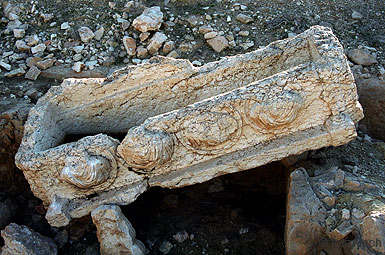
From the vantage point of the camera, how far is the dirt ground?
12.0 ft

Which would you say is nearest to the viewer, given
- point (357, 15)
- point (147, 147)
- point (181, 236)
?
point (147, 147)

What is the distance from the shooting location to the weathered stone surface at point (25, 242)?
343cm

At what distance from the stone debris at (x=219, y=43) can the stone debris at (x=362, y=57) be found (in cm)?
136

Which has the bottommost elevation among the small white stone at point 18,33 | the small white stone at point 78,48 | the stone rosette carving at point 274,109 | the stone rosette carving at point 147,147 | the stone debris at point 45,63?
the stone debris at point 45,63

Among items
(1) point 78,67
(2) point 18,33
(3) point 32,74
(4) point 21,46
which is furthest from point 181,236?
(2) point 18,33

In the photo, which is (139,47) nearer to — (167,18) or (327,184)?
(167,18)

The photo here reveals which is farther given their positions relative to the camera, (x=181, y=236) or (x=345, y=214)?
(x=181, y=236)

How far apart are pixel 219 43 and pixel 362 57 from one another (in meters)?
1.53

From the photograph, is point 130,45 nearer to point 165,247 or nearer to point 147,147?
point 147,147

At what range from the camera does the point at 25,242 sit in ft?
11.4

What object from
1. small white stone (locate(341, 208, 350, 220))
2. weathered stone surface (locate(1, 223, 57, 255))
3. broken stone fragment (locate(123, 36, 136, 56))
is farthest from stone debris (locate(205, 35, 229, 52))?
weathered stone surface (locate(1, 223, 57, 255))

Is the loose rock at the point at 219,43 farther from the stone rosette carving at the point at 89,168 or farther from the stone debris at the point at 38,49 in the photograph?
the stone rosette carving at the point at 89,168

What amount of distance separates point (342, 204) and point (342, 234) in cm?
29

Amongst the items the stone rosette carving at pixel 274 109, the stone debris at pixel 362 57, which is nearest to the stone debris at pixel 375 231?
the stone rosette carving at pixel 274 109
